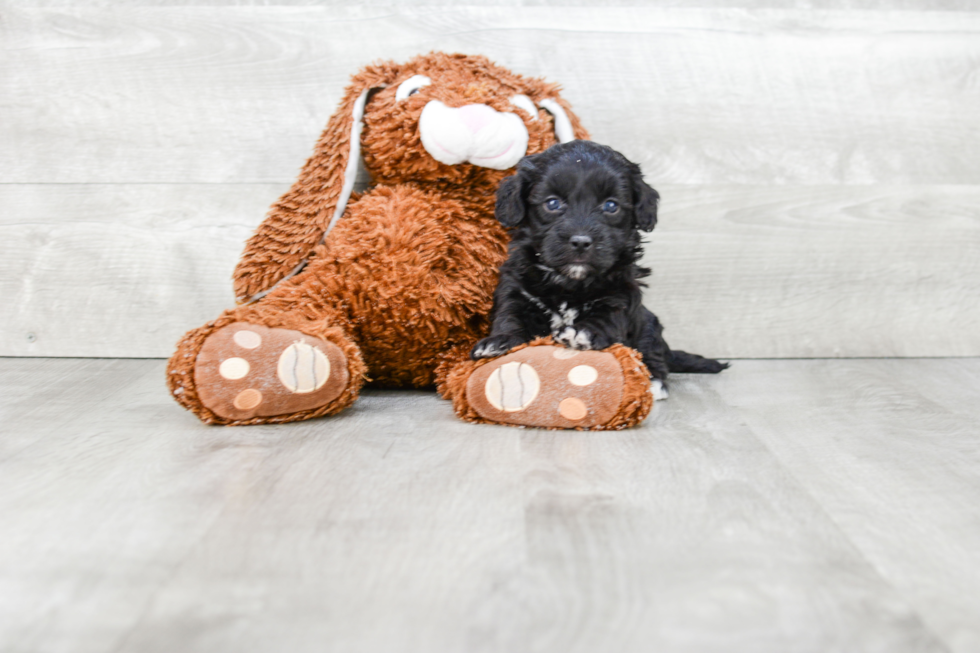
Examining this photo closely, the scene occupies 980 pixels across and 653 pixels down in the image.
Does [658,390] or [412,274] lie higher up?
[412,274]

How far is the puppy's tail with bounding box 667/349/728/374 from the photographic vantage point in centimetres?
190

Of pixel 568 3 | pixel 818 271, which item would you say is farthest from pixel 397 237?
A: pixel 818 271

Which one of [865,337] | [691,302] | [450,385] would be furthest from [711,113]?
[450,385]

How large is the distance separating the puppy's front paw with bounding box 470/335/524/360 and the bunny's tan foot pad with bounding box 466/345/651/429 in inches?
1.2

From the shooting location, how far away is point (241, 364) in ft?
4.46

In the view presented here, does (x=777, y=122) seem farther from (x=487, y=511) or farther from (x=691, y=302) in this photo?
(x=487, y=511)

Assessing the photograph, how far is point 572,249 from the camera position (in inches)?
54.9

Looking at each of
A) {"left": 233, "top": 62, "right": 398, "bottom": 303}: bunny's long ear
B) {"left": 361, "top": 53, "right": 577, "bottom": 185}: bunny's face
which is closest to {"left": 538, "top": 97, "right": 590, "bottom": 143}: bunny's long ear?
{"left": 361, "top": 53, "right": 577, "bottom": 185}: bunny's face

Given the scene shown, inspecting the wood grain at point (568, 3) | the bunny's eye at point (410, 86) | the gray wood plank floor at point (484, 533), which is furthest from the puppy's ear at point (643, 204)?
the wood grain at point (568, 3)

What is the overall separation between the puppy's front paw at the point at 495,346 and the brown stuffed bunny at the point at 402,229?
5 centimetres

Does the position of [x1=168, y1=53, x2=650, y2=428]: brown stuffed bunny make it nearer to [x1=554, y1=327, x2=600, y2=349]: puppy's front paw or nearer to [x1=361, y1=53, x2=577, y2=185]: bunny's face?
[x1=361, y1=53, x2=577, y2=185]: bunny's face

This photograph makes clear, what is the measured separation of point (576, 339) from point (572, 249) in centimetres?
16

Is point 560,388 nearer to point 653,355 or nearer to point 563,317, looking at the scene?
point 563,317

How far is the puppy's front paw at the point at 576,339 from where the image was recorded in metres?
1.43
